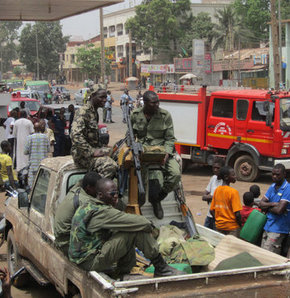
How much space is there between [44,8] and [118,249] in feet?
38.3

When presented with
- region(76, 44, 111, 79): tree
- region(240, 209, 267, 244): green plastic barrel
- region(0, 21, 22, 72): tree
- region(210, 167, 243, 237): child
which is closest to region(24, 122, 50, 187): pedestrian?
region(210, 167, 243, 237): child

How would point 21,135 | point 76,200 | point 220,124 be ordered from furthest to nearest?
point 220,124
point 21,135
point 76,200

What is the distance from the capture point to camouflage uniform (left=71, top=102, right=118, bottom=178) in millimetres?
5754

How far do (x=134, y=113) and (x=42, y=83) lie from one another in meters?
42.9

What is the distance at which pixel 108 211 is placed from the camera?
4410 millimetres

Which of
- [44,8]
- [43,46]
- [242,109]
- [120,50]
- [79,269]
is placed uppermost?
[43,46]

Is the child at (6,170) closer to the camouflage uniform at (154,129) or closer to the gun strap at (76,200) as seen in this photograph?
the camouflage uniform at (154,129)

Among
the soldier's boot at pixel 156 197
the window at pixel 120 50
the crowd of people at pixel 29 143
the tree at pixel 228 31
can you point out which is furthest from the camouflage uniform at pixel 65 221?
the window at pixel 120 50

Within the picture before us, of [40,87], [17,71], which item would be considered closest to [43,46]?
[17,71]

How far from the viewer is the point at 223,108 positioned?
13.4m

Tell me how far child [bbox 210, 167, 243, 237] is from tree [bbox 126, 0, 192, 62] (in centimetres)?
5825

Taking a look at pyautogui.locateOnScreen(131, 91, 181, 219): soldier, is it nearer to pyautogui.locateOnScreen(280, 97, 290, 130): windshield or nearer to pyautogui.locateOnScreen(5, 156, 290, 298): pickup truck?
pyautogui.locateOnScreen(5, 156, 290, 298): pickup truck

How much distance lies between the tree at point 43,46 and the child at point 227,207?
270 ft

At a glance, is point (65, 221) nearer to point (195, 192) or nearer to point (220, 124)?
point (195, 192)
